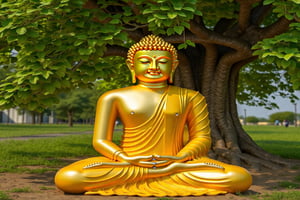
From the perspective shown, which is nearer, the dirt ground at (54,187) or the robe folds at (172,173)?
the dirt ground at (54,187)

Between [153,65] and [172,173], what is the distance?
1954 mm

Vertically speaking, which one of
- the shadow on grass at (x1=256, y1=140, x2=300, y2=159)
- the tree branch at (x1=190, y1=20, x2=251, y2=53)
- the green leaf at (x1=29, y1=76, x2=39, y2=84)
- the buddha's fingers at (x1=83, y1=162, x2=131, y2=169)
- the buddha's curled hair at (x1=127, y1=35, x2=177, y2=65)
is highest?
the tree branch at (x1=190, y1=20, x2=251, y2=53)

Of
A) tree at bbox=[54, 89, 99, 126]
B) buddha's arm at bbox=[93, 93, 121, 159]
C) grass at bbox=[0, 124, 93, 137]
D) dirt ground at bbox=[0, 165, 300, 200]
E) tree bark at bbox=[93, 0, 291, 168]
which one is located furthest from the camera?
tree at bbox=[54, 89, 99, 126]

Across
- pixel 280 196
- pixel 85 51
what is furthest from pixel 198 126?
pixel 85 51

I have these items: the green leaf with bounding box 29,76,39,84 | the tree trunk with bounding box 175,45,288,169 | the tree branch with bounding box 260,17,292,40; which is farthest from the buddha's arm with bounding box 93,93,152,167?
the tree branch with bounding box 260,17,292,40

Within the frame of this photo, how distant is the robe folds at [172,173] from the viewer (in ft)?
19.4

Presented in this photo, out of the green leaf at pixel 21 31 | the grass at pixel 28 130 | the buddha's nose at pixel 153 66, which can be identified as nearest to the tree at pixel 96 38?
the green leaf at pixel 21 31

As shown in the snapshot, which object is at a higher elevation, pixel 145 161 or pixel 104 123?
pixel 104 123

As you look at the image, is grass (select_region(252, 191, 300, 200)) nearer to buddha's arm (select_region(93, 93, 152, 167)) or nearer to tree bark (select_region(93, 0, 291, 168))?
buddha's arm (select_region(93, 93, 152, 167))

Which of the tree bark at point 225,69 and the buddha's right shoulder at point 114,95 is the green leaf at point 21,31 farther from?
the tree bark at point 225,69

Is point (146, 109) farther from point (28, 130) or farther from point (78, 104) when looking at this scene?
point (78, 104)

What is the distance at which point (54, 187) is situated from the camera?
6.79 meters

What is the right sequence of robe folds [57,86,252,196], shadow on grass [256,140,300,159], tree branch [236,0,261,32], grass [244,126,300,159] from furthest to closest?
grass [244,126,300,159]
shadow on grass [256,140,300,159]
tree branch [236,0,261,32]
robe folds [57,86,252,196]

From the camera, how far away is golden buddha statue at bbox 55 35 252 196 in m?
5.93
